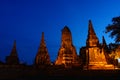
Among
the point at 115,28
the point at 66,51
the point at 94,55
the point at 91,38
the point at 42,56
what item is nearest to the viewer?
the point at 115,28

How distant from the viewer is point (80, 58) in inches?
1665

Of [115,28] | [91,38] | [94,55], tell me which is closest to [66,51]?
[91,38]

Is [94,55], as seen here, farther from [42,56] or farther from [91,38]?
[42,56]

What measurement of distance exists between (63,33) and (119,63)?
13.5 meters

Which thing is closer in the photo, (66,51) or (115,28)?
(115,28)

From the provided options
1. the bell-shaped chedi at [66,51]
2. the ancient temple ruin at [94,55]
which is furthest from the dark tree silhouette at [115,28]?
the bell-shaped chedi at [66,51]

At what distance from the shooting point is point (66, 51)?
38.1m

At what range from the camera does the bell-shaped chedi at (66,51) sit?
37481 millimetres

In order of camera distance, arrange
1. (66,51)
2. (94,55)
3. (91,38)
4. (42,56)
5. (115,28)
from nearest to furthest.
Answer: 1. (115,28)
2. (94,55)
3. (91,38)
4. (66,51)
5. (42,56)

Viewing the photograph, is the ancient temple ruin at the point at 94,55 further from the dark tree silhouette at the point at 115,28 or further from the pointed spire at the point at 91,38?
the dark tree silhouette at the point at 115,28

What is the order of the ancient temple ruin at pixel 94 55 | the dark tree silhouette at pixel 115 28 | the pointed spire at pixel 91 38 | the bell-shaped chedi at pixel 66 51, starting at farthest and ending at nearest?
the bell-shaped chedi at pixel 66 51
the pointed spire at pixel 91 38
the ancient temple ruin at pixel 94 55
the dark tree silhouette at pixel 115 28

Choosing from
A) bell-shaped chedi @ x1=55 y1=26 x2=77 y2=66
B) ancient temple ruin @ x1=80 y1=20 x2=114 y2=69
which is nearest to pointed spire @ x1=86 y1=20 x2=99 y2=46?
ancient temple ruin @ x1=80 y1=20 x2=114 y2=69

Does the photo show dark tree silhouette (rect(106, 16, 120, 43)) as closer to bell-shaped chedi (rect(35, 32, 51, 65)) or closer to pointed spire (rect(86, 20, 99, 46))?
pointed spire (rect(86, 20, 99, 46))

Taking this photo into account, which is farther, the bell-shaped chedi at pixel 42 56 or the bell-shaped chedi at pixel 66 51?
the bell-shaped chedi at pixel 42 56
